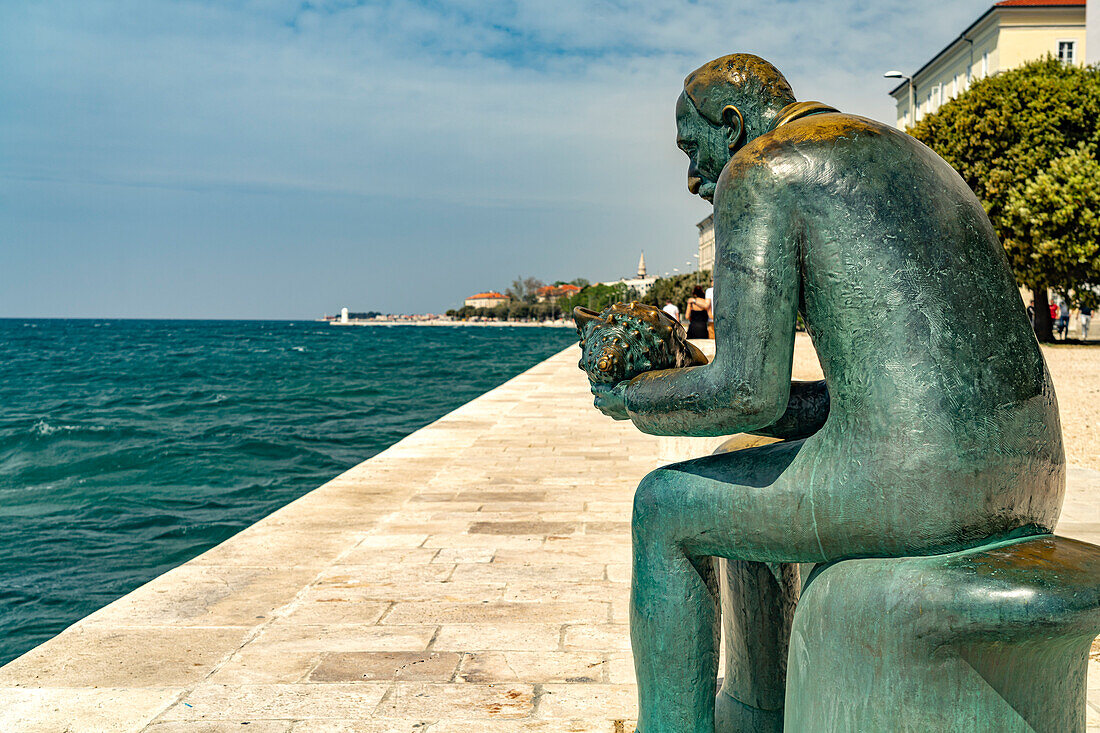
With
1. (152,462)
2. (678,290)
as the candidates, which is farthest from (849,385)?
(678,290)

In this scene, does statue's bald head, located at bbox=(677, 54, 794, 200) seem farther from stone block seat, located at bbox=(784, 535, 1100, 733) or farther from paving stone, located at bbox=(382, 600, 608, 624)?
paving stone, located at bbox=(382, 600, 608, 624)

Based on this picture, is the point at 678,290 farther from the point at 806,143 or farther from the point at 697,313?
the point at 806,143

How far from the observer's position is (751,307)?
1579mm

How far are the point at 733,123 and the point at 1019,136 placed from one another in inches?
1162

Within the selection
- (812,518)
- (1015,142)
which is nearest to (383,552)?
(812,518)

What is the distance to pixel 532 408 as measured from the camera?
13.2m

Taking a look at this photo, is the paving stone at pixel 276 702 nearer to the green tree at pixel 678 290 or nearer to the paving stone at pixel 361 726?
the paving stone at pixel 361 726

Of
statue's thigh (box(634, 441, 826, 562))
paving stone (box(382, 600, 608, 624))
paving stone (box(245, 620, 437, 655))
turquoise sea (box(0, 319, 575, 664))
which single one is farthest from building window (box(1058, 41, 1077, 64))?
statue's thigh (box(634, 441, 826, 562))

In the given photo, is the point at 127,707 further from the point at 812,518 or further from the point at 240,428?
the point at 240,428

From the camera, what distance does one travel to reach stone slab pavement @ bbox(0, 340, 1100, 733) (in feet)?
9.89

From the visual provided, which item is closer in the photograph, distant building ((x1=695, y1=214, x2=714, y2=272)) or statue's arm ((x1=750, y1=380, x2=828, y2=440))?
statue's arm ((x1=750, y1=380, x2=828, y2=440))

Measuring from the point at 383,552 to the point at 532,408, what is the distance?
8102 mm

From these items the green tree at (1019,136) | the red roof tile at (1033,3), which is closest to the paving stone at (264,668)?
the green tree at (1019,136)

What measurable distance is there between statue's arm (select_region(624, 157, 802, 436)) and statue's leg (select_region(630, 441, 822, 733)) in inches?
4.3
